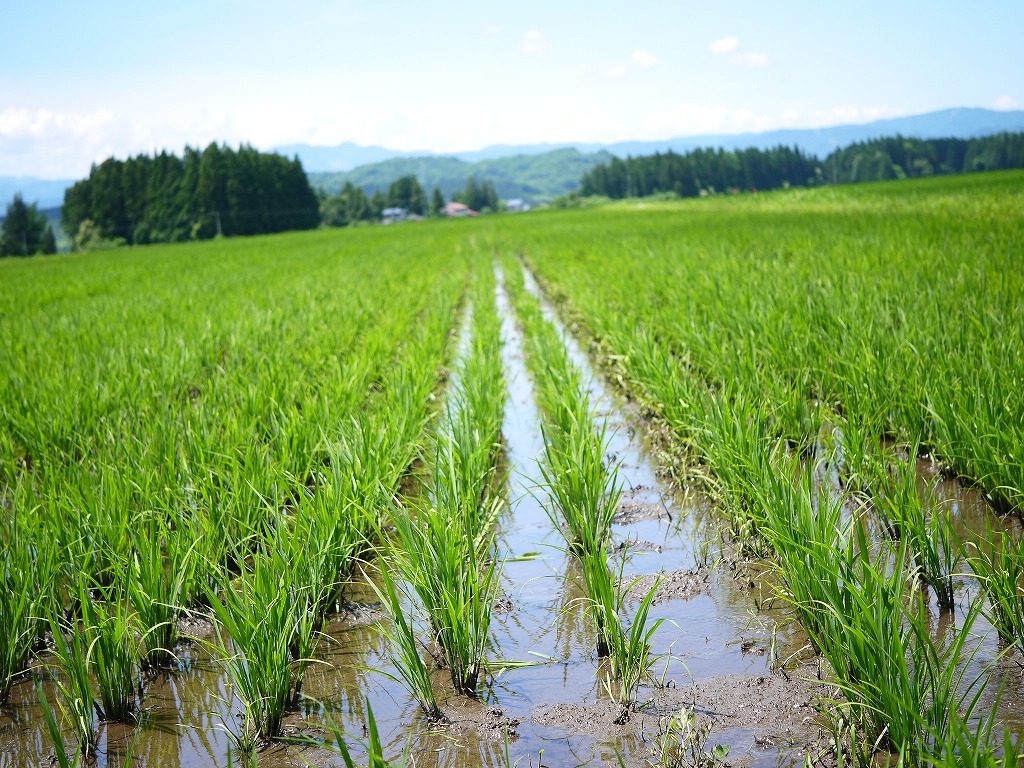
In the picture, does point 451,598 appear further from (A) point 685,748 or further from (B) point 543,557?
(B) point 543,557

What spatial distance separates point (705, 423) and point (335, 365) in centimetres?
282

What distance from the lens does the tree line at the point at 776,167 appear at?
100m

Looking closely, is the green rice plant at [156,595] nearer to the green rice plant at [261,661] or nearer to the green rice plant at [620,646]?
the green rice plant at [261,661]

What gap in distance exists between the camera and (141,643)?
2.36m

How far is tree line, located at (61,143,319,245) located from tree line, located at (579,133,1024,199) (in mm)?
53955

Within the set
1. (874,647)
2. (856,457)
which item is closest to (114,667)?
(874,647)

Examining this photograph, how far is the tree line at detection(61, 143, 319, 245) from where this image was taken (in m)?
58.8

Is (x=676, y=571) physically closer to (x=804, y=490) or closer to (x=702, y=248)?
(x=804, y=490)

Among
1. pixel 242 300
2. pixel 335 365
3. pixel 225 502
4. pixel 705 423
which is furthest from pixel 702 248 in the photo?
pixel 225 502

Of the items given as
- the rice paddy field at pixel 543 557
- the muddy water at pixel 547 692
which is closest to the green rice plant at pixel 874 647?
the rice paddy field at pixel 543 557

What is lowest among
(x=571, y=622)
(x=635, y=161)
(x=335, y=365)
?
(x=571, y=622)

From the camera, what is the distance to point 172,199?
5972cm

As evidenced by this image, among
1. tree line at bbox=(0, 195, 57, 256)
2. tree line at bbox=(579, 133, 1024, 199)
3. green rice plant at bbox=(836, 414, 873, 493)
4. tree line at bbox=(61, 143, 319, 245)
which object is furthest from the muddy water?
tree line at bbox=(579, 133, 1024, 199)

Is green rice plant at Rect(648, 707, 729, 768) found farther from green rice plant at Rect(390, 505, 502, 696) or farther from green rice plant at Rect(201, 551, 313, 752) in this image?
green rice plant at Rect(201, 551, 313, 752)
